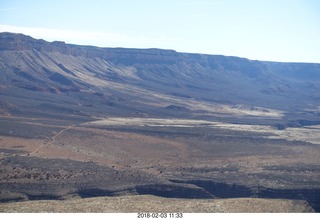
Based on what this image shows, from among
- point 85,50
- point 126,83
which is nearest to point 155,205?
point 126,83

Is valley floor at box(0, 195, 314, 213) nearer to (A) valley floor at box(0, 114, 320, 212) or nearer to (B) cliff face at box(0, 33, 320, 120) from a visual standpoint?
(A) valley floor at box(0, 114, 320, 212)

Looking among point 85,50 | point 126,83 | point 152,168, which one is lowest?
point 152,168

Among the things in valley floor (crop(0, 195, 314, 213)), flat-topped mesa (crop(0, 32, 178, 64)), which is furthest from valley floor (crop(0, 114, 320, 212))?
flat-topped mesa (crop(0, 32, 178, 64))

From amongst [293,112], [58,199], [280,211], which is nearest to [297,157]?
[280,211]

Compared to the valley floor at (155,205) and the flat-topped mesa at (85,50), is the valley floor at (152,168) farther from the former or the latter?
the flat-topped mesa at (85,50)

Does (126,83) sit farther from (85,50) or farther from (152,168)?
(152,168)

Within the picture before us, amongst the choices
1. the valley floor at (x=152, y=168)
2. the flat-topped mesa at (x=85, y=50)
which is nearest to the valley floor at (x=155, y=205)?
the valley floor at (x=152, y=168)

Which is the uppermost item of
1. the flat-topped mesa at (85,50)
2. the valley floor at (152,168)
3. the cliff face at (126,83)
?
the flat-topped mesa at (85,50)

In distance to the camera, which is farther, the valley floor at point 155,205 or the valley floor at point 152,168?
the valley floor at point 152,168

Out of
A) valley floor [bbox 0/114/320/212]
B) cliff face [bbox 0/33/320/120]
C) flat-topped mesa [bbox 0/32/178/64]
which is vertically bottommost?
valley floor [bbox 0/114/320/212]
